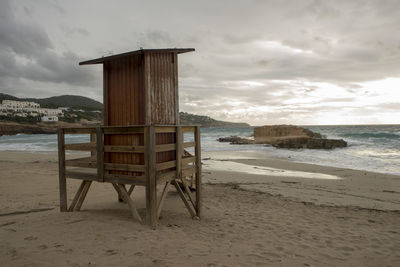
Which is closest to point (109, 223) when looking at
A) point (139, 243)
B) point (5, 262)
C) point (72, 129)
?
point (139, 243)

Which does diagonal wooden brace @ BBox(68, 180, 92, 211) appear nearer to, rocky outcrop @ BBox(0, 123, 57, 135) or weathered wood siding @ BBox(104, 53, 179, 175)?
weathered wood siding @ BBox(104, 53, 179, 175)

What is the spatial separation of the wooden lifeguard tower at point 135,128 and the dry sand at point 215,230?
0.74 meters

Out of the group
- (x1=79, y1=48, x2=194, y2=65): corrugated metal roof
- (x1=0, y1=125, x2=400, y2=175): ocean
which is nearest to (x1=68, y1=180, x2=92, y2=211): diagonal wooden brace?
(x1=79, y1=48, x2=194, y2=65): corrugated metal roof

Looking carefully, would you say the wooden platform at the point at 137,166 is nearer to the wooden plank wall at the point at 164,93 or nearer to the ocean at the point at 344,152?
the wooden plank wall at the point at 164,93

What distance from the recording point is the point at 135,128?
18.7 ft

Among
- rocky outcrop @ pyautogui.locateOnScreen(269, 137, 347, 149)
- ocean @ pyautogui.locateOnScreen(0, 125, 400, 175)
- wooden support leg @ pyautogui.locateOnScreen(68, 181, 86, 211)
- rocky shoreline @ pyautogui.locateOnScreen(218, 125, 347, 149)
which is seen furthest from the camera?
rocky shoreline @ pyautogui.locateOnScreen(218, 125, 347, 149)

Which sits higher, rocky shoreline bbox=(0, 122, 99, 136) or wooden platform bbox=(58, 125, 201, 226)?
rocky shoreline bbox=(0, 122, 99, 136)

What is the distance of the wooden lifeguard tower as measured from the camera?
6035mm

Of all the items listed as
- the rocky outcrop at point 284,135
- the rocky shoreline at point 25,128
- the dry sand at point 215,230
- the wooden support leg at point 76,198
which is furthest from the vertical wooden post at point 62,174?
the rocky shoreline at point 25,128

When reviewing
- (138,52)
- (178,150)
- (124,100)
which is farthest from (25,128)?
(178,150)

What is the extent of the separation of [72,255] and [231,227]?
11.8 feet

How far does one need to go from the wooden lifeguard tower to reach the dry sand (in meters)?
0.74

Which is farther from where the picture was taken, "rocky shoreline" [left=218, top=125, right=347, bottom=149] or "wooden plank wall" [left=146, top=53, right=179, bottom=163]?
"rocky shoreline" [left=218, top=125, right=347, bottom=149]

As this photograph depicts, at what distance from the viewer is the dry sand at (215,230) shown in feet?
14.5
